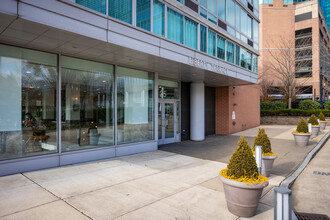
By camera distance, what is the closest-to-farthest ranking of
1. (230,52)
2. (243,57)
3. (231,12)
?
1. (230,52)
2. (231,12)
3. (243,57)

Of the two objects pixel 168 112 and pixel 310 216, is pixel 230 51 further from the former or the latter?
pixel 310 216

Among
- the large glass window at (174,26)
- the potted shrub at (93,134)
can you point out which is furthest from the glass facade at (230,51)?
the potted shrub at (93,134)

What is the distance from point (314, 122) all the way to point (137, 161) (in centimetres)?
1264

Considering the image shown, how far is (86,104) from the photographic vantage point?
26.8ft

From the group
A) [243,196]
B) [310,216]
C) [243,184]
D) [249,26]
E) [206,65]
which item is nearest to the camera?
[243,184]

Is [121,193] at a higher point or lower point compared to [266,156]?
lower

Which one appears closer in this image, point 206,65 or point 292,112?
point 206,65

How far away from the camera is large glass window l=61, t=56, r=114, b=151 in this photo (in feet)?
24.6

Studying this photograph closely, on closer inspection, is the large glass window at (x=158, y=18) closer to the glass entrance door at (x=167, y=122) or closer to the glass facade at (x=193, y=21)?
the glass facade at (x=193, y=21)

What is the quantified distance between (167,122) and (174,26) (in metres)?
5.32

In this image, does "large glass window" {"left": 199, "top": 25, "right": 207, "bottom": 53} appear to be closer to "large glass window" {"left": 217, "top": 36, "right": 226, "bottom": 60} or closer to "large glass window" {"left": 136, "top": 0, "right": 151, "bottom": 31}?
"large glass window" {"left": 217, "top": 36, "right": 226, "bottom": 60}

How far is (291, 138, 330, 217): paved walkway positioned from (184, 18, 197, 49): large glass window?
6371 mm

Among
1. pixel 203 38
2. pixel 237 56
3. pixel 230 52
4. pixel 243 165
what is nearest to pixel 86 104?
pixel 203 38

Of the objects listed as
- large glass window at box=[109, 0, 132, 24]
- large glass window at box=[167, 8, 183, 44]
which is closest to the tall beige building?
large glass window at box=[167, 8, 183, 44]
